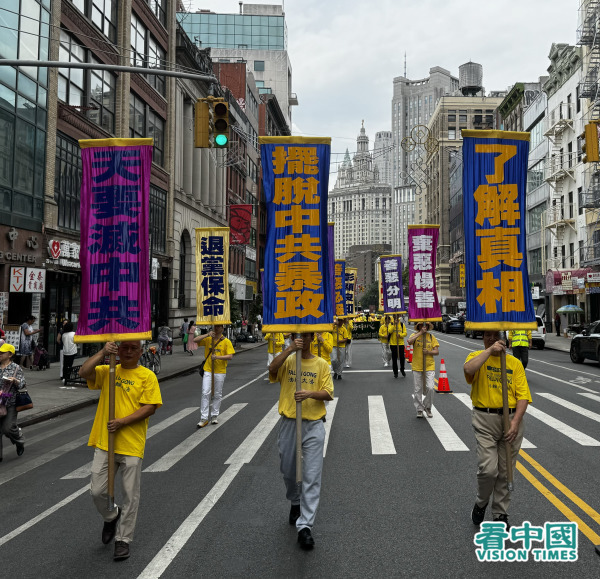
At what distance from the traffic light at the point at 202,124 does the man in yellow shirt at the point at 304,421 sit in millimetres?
6055

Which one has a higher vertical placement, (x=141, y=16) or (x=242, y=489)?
(x=141, y=16)

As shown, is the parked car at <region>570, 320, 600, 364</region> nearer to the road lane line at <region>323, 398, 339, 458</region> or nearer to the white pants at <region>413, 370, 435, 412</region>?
the road lane line at <region>323, 398, 339, 458</region>

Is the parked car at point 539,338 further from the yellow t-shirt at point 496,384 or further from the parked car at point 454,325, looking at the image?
the yellow t-shirt at point 496,384

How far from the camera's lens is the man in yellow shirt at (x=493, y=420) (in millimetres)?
5035

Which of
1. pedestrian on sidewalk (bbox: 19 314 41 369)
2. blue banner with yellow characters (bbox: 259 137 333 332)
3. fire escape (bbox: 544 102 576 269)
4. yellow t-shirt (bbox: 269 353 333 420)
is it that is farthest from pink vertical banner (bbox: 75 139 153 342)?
fire escape (bbox: 544 102 576 269)

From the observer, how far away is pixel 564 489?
6117 mm

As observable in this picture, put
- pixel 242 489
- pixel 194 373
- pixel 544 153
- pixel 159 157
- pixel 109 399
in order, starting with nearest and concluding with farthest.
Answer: pixel 109 399 < pixel 242 489 < pixel 194 373 < pixel 159 157 < pixel 544 153

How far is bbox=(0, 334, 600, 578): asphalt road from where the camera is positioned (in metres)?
4.44

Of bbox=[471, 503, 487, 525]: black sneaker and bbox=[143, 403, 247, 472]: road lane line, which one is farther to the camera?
bbox=[143, 403, 247, 472]: road lane line

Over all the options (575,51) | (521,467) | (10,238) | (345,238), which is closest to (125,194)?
(521,467)

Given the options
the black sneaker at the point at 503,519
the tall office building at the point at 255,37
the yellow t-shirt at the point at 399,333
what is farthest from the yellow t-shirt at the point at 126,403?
the tall office building at the point at 255,37

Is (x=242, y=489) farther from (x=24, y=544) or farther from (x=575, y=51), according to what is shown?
(x=575, y=51)

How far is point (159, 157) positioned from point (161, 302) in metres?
8.71

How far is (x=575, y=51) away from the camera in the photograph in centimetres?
4044
